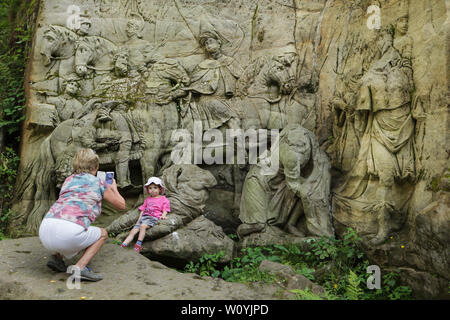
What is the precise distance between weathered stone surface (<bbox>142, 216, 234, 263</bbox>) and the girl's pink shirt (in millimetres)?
331

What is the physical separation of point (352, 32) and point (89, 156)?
491 cm

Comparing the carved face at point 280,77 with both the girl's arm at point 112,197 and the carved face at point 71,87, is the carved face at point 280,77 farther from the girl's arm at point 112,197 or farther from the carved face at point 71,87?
the girl's arm at point 112,197

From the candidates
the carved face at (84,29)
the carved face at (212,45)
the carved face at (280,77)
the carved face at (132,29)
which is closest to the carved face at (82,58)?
the carved face at (84,29)

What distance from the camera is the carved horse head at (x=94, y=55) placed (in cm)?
802

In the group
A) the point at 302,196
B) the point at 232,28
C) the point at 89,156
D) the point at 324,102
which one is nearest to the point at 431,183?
the point at 302,196

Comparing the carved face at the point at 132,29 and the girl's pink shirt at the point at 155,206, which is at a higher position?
the carved face at the point at 132,29

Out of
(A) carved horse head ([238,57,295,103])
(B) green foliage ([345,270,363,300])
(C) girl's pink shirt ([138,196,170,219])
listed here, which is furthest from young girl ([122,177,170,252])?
(A) carved horse head ([238,57,295,103])

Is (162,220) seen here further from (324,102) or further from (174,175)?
(324,102)

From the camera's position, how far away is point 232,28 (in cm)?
845

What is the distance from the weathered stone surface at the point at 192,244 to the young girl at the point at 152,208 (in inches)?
9.4

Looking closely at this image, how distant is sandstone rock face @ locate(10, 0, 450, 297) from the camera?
5.95 m

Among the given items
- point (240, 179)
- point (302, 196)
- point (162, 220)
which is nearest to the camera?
point (162, 220)

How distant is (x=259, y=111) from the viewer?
A: 7.97m

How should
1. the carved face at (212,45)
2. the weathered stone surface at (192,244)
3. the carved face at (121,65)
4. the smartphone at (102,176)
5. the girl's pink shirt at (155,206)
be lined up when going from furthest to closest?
the carved face at (212,45)
the carved face at (121,65)
the girl's pink shirt at (155,206)
the weathered stone surface at (192,244)
the smartphone at (102,176)
